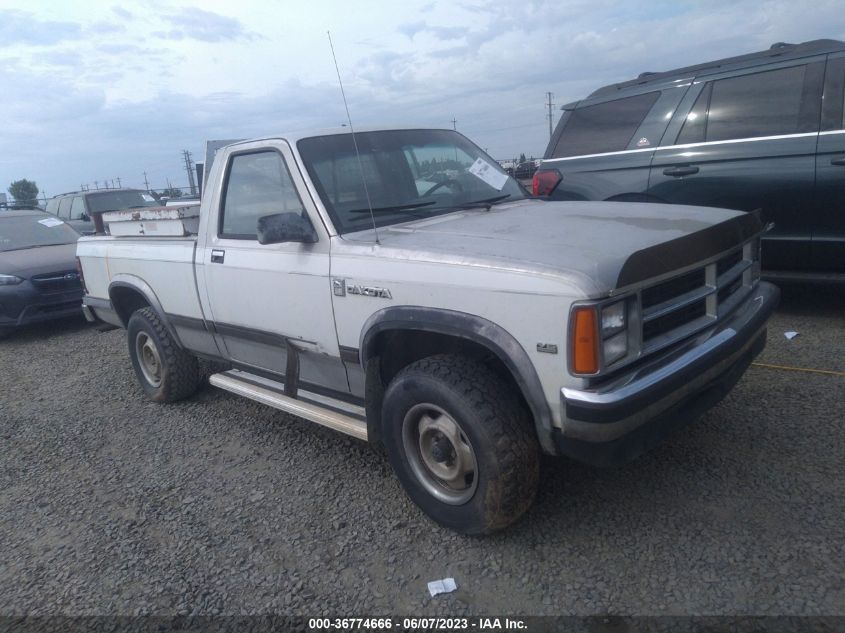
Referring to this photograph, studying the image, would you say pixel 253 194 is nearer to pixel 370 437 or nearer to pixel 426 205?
pixel 426 205

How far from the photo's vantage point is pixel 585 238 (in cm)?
281

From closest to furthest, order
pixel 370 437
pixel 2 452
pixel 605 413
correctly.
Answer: pixel 605 413 < pixel 370 437 < pixel 2 452

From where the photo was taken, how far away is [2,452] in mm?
4527

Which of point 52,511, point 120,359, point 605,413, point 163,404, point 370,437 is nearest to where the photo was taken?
point 605,413

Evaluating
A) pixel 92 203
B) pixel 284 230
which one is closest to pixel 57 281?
pixel 92 203

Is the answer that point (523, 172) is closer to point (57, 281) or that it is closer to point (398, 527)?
point (57, 281)

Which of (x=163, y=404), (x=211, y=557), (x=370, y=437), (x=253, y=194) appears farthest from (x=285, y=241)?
(x=163, y=404)

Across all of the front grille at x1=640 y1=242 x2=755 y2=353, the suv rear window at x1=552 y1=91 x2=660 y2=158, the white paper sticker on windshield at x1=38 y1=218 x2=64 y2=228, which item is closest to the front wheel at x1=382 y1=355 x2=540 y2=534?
the front grille at x1=640 y1=242 x2=755 y2=353

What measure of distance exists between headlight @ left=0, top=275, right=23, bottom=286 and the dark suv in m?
6.29

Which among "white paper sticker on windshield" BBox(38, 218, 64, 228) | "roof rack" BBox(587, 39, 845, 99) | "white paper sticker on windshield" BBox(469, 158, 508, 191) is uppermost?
"roof rack" BBox(587, 39, 845, 99)

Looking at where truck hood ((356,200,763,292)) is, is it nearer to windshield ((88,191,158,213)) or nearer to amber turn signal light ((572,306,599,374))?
amber turn signal light ((572,306,599,374))

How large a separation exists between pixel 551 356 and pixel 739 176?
12.0 feet

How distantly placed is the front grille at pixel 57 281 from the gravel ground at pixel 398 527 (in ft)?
13.0

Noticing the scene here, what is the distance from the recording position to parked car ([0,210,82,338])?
778cm
